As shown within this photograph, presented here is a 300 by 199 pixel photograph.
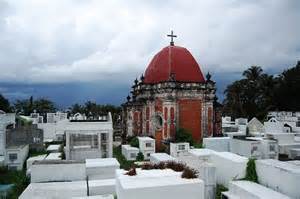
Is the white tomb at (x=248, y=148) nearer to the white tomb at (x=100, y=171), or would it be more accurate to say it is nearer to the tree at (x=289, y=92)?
the white tomb at (x=100, y=171)

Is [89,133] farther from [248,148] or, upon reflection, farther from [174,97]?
[248,148]

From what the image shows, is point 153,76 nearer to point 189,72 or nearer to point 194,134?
point 189,72

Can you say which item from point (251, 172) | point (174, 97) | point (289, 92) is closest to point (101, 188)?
point (251, 172)

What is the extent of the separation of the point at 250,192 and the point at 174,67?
1964 centimetres

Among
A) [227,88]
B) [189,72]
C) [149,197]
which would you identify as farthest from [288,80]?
[149,197]

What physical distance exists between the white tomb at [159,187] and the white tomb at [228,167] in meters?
5.88

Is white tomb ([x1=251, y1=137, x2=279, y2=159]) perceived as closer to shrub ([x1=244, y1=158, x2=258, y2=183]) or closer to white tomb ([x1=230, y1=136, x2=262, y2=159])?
white tomb ([x1=230, y1=136, x2=262, y2=159])

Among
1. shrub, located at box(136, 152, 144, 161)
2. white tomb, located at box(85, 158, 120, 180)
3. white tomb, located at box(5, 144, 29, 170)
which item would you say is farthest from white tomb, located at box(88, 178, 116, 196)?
shrub, located at box(136, 152, 144, 161)

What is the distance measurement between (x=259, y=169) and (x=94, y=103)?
52.2 m

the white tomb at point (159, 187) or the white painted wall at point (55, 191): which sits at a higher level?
the white tomb at point (159, 187)

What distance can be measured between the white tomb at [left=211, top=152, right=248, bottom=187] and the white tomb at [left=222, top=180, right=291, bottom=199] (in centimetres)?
149

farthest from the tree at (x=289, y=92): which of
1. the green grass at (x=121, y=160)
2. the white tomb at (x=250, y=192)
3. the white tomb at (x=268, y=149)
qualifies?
the white tomb at (x=250, y=192)

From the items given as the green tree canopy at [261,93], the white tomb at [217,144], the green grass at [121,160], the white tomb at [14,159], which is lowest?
the green grass at [121,160]

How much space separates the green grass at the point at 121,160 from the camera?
23297 millimetres
